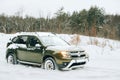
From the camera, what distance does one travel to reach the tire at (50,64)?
1229 centimetres

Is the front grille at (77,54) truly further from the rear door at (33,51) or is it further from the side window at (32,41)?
the side window at (32,41)

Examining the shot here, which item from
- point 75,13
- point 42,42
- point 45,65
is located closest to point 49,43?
point 42,42

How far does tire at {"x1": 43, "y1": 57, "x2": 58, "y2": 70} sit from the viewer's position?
1229 centimetres

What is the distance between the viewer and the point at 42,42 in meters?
13.1

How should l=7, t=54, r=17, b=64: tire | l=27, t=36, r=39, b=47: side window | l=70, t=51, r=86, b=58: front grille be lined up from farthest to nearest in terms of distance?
l=7, t=54, r=17, b=64: tire
l=27, t=36, r=39, b=47: side window
l=70, t=51, r=86, b=58: front grille

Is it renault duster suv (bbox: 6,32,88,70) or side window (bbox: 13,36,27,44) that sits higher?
side window (bbox: 13,36,27,44)

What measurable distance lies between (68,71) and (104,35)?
574 inches

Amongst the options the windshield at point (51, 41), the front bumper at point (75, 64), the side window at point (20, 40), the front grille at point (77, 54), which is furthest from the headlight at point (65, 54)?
the side window at point (20, 40)

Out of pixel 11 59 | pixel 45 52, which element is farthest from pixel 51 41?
pixel 11 59

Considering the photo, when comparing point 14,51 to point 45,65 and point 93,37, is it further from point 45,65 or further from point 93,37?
point 93,37

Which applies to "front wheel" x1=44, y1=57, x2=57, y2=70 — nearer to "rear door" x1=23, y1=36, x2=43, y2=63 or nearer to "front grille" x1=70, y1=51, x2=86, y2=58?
"rear door" x1=23, y1=36, x2=43, y2=63

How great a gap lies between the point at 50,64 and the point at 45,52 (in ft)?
1.82

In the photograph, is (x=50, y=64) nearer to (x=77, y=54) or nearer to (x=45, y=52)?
(x=45, y=52)

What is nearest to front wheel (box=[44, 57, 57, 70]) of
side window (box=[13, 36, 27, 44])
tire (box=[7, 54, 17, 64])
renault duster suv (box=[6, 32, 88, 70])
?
renault duster suv (box=[6, 32, 88, 70])
